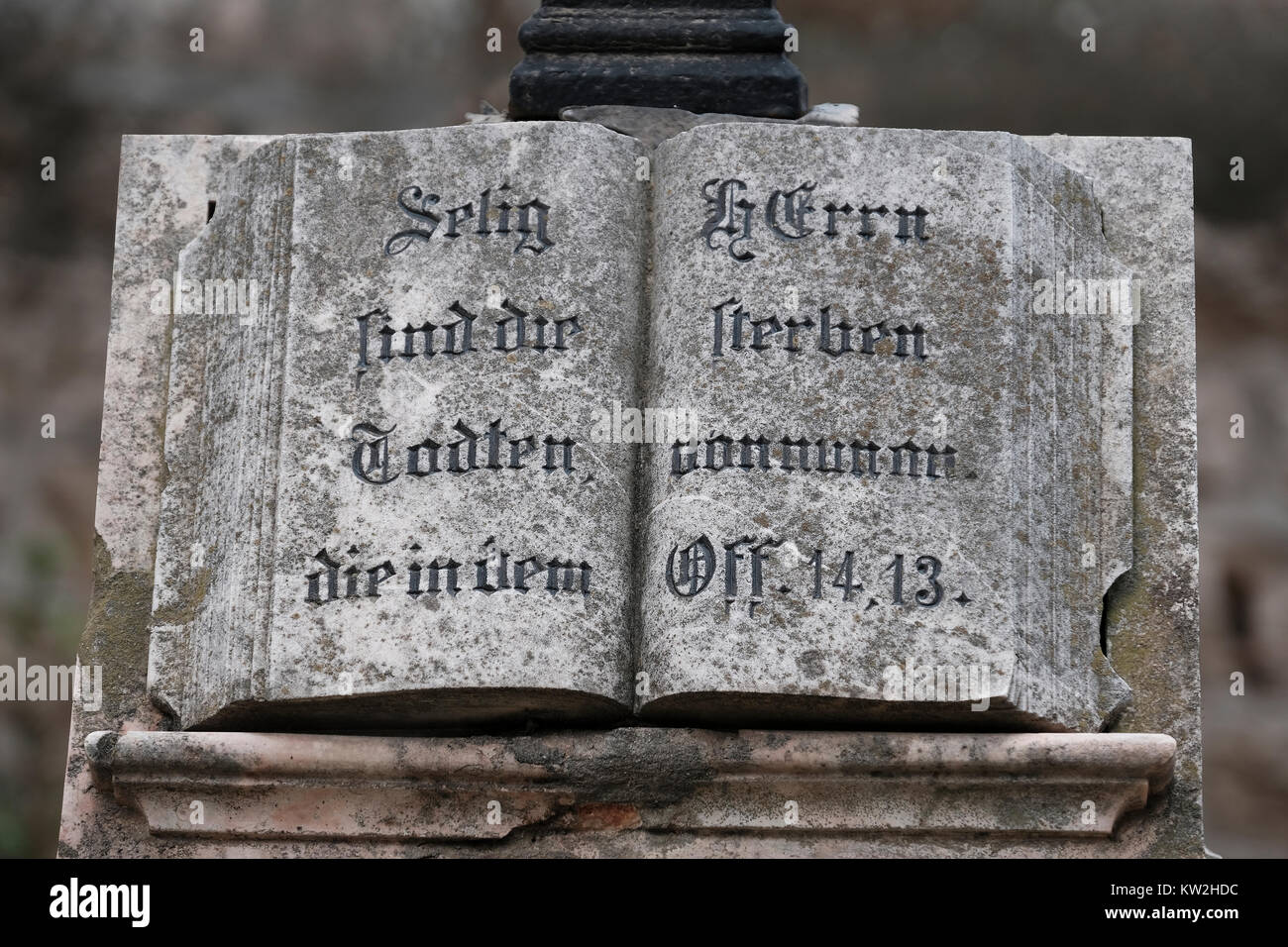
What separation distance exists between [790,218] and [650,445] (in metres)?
0.49

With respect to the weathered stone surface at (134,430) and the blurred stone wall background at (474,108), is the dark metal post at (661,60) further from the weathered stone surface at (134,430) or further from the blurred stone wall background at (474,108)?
the blurred stone wall background at (474,108)

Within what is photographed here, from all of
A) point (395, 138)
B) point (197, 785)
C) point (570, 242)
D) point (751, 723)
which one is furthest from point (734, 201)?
Result: point (197, 785)

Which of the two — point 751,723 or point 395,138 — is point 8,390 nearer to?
point 395,138

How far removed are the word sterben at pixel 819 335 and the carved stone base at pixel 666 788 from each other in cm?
69

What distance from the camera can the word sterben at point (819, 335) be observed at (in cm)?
497

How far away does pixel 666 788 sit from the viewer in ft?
16.1

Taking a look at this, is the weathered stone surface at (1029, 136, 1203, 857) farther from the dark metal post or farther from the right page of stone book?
the dark metal post

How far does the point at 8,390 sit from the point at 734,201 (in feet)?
13.8

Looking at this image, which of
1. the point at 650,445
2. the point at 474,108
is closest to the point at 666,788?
the point at 650,445

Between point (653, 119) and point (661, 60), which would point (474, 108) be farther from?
point (653, 119)

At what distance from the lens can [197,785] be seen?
16.3 ft

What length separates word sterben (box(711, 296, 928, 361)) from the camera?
4.97m
